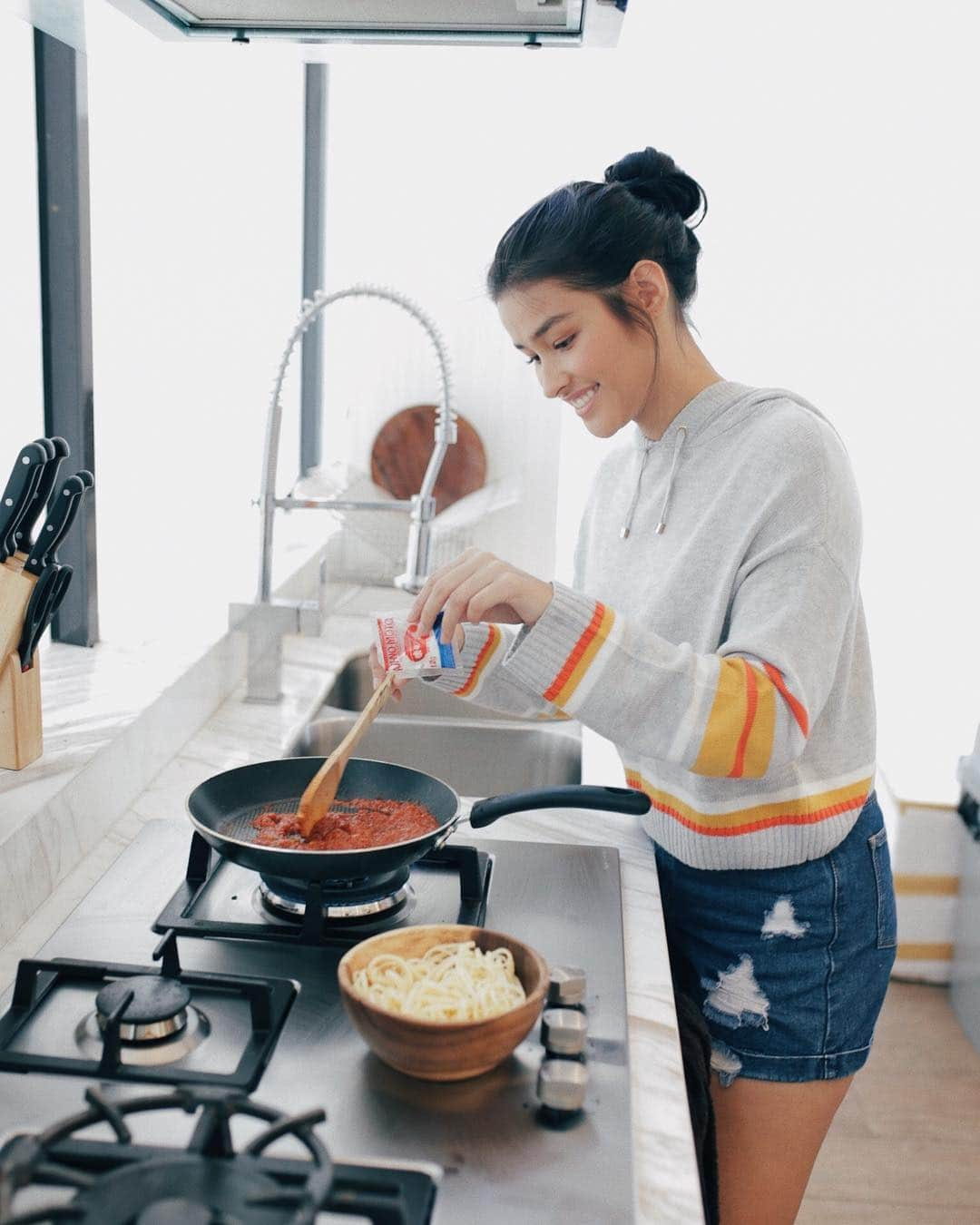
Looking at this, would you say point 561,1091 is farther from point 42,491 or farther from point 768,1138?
point 42,491

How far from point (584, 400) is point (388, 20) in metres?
0.46

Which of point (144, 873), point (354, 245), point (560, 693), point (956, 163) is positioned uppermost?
point (956, 163)

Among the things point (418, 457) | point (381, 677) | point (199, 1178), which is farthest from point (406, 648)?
point (418, 457)

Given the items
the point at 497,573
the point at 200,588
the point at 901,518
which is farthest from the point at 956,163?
the point at 497,573

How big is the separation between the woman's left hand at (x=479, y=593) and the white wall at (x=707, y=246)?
4.32 feet

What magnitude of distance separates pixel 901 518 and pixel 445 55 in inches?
72.1

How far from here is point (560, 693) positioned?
1.04 m

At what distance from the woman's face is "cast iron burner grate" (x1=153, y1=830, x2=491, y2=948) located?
49 centimetres

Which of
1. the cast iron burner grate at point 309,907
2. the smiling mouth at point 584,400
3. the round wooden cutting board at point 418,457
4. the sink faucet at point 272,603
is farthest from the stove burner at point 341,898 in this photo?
the round wooden cutting board at point 418,457

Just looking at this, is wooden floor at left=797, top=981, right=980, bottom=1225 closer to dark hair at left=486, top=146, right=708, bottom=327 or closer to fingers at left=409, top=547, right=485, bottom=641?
fingers at left=409, top=547, right=485, bottom=641

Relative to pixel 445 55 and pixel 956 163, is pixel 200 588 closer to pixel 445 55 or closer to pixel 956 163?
pixel 445 55

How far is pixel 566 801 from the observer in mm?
1201

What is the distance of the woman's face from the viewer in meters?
1.22

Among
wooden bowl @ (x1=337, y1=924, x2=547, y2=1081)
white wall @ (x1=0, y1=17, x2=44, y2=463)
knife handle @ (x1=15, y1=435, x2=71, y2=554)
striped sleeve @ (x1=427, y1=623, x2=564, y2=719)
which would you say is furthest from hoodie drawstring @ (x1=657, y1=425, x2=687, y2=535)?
white wall @ (x1=0, y1=17, x2=44, y2=463)
